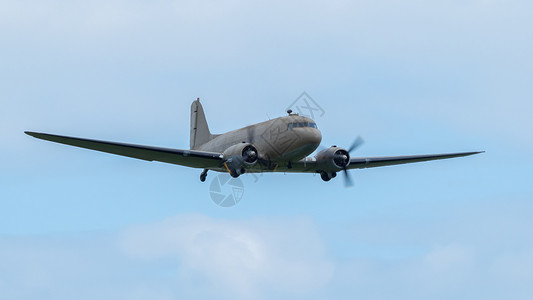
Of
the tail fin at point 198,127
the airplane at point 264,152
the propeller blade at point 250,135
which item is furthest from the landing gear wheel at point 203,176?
the tail fin at point 198,127

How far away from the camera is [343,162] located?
38.0 meters

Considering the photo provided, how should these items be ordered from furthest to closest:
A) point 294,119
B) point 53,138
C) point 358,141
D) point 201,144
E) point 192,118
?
point 192,118
point 201,144
point 358,141
point 294,119
point 53,138

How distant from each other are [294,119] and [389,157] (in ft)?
30.3

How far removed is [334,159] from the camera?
37.9 meters

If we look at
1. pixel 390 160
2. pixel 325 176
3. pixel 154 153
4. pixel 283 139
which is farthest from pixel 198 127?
pixel 283 139

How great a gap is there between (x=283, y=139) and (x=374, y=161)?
28.2 ft

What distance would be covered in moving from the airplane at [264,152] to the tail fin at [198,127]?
6651 millimetres

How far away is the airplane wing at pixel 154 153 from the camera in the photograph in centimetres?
3488

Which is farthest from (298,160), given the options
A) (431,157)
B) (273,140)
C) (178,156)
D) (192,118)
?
(192,118)

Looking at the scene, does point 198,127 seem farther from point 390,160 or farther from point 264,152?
point 390,160

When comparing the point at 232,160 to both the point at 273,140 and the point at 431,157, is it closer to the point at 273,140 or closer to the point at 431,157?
the point at 273,140

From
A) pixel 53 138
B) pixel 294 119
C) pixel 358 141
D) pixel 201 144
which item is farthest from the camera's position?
pixel 201 144

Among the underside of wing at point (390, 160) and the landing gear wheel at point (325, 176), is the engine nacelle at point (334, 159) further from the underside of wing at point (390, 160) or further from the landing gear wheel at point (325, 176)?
the underside of wing at point (390, 160)

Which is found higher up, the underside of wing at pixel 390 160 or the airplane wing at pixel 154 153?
the airplane wing at pixel 154 153
